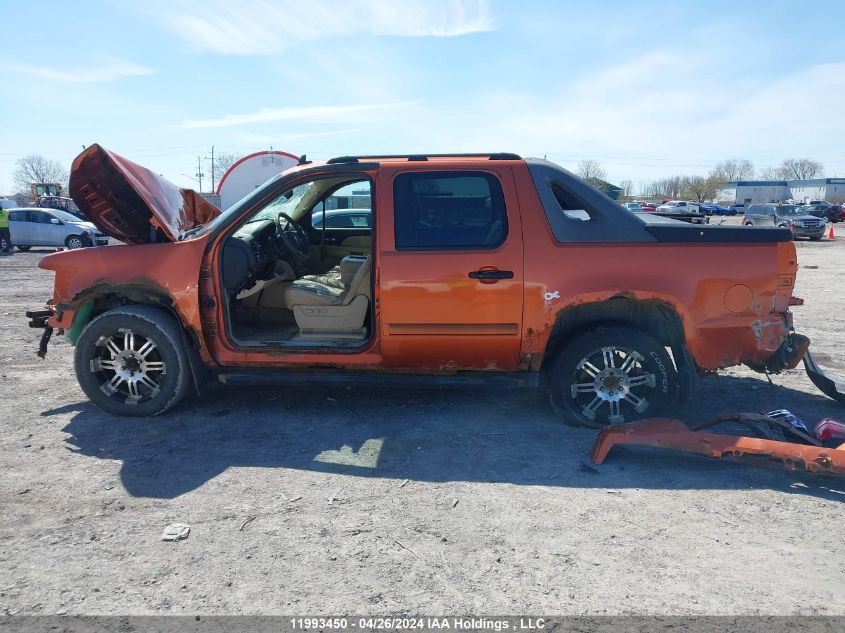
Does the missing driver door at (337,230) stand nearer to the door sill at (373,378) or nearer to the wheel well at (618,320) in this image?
the door sill at (373,378)

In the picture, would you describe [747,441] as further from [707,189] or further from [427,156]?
[707,189]

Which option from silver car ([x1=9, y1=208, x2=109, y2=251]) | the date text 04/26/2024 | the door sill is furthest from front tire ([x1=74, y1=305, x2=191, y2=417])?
silver car ([x1=9, y1=208, x2=109, y2=251])

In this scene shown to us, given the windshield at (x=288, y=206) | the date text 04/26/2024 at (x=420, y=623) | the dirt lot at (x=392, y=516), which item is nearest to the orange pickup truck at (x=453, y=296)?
the dirt lot at (x=392, y=516)

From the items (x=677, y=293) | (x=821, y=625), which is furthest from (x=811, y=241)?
(x=821, y=625)

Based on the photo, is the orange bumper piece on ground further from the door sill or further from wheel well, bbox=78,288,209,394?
wheel well, bbox=78,288,209,394

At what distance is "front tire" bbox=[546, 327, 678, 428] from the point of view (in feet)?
14.4

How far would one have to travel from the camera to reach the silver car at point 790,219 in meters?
29.0

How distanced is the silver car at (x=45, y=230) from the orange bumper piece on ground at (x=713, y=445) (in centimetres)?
2220

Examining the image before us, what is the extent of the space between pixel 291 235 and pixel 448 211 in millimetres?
1958

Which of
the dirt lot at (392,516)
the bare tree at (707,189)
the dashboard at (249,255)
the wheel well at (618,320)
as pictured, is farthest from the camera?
the bare tree at (707,189)

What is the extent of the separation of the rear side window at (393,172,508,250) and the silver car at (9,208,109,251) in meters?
20.8

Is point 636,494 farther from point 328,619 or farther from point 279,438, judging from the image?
point 279,438

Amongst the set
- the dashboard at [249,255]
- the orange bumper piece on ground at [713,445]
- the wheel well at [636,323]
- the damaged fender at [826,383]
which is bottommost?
the orange bumper piece on ground at [713,445]

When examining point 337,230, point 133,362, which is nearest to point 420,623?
point 133,362
